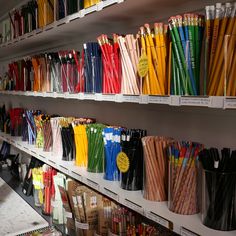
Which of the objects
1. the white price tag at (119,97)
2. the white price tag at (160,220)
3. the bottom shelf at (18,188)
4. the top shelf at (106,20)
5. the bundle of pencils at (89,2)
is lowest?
the bottom shelf at (18,188)

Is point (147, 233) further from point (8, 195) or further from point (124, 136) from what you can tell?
point (8, 195)

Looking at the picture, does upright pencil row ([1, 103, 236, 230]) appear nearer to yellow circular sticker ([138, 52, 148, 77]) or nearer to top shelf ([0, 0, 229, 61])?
yellow circular sticker ([138, 52, 148, 77])

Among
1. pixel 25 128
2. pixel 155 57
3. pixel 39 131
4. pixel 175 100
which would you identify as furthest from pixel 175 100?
pixel 25 128

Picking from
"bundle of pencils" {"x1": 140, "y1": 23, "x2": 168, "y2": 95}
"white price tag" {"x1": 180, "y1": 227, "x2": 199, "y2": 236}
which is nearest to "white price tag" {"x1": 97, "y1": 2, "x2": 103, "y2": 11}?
"bundle of pencils" {"x1": 140, "y1": 23, "x2": 168, "y2": 95}

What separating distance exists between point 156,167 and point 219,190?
12.9 inches

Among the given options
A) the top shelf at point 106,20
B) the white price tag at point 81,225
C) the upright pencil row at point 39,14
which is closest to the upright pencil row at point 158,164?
the white price tag at point 81,225

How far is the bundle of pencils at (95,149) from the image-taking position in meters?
1.62

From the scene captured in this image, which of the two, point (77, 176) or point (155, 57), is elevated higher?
point (155, 57)

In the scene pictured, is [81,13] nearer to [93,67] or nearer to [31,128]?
[93,67]

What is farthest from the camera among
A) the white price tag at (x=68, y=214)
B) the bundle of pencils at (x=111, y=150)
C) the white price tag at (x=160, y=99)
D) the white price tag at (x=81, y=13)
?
the white price tag at (x=68, y=214)

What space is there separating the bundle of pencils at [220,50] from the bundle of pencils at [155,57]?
0.22 m

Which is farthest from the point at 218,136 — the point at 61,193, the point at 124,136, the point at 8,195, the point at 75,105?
the point at 8,195

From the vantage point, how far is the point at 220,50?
0.93 metres

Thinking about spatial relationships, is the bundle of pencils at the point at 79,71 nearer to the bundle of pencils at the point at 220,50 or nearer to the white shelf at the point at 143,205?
the white shelf at the point at 143,205
